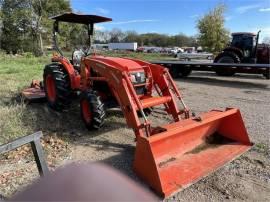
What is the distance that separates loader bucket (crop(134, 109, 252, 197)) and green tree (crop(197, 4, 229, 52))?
27.0 meters

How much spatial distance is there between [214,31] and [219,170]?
28.0 m

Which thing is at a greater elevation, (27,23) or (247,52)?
(27,23)

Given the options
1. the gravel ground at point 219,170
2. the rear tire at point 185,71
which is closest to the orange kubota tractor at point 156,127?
the gravel ground at point 219,170

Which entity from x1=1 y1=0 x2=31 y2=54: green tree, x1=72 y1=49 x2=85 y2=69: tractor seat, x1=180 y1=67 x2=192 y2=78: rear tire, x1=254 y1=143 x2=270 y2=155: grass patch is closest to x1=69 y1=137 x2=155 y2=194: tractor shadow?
x1=254 y1=143 x2=270 y2=155: grass patch

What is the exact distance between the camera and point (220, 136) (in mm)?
4785

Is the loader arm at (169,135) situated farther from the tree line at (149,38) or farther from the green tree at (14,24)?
the tree line at (149,38)

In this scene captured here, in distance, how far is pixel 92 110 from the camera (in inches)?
199

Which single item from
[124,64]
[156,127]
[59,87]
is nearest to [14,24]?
[59,87]

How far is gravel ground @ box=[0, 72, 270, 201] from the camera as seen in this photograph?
355cm

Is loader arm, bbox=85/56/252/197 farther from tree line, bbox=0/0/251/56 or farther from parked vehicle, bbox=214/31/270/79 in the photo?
tree line, bbox=0/0/251/56

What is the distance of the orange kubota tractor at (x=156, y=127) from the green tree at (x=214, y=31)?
25600mm

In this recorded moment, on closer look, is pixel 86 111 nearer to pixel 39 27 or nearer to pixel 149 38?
pixel 39 27

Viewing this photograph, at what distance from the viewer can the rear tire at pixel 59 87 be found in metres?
6.22

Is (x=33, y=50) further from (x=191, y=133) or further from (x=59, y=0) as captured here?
(x=191, y=133)
